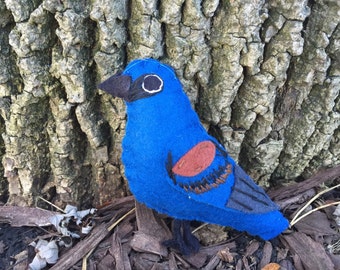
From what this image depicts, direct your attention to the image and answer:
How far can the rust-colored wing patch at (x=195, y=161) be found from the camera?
160 centimetres

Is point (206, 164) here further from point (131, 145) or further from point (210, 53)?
point (210, 53)

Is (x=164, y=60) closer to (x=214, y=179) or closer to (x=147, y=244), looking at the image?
(x=214, y=179)

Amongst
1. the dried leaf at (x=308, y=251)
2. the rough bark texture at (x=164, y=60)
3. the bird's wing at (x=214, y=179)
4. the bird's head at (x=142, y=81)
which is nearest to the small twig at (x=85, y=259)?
the rough bark texture at (x=164, y=60)

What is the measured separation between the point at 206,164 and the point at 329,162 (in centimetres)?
81

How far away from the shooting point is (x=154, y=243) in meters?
1.90

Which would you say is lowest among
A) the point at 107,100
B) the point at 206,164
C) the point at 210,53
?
the point at 206,164

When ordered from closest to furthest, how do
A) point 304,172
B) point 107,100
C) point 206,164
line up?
point 206,164, point 107,100, point 304,172

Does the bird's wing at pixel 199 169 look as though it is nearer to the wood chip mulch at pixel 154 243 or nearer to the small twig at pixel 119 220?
the wood chip mulch at pixel 154 243

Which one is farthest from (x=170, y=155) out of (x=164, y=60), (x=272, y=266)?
(x=272, y=266)

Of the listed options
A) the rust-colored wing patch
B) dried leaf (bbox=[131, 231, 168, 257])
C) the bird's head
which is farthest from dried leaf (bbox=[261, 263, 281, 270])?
the bird's head

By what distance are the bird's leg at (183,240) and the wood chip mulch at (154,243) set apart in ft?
0.11

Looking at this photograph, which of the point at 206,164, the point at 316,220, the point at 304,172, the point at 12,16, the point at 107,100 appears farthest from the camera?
the point at 304,172

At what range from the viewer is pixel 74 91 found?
71.9 inches

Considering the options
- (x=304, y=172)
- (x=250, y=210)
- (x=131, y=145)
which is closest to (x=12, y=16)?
(x=131, y=145)
